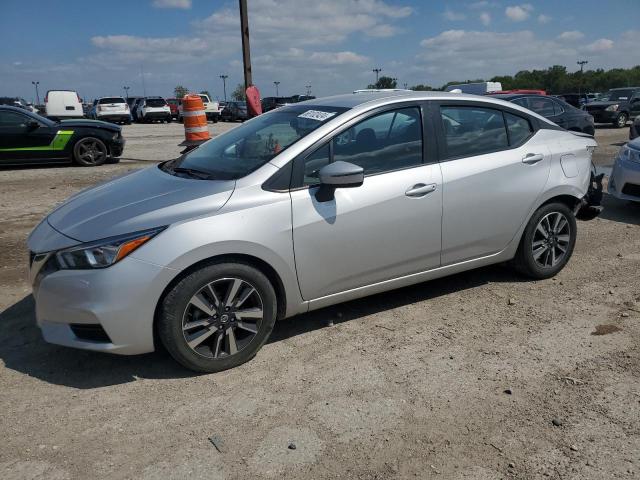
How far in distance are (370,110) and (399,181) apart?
534mm

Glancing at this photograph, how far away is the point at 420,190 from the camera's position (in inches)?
149

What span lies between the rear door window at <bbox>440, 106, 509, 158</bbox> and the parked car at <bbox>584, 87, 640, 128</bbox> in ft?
70.5

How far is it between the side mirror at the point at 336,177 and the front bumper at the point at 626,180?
4975 mm

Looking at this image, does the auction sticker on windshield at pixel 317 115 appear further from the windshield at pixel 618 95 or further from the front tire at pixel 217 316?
the windshield at pixel 618 95

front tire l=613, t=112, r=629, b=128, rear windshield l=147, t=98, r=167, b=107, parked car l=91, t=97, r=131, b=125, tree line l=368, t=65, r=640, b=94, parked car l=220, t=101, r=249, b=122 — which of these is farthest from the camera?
tree line l=368, t=65, r=640, b=94

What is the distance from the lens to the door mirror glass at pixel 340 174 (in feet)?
11.0

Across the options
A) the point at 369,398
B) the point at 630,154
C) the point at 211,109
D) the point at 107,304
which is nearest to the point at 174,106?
the point at 211,109

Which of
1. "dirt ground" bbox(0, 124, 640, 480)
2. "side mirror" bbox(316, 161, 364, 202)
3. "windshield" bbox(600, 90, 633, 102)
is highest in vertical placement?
"windshield" bbox(600, 90, 633, 102)

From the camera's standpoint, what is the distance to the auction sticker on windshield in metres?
3.73

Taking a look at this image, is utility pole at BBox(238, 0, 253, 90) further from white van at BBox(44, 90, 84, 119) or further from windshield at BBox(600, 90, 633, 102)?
white van at BBox(44, 90, 84, 119)

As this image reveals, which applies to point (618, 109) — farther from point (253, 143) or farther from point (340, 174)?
point (340, 174)

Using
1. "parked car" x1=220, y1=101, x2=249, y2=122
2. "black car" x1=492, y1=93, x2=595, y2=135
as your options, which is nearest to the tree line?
"parked car" x1=220, y1=101, x2=249, y2=122

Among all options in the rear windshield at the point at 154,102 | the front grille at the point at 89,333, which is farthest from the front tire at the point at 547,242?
the rear windshield at the point at 154,102

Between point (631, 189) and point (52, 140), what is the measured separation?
10893mm
